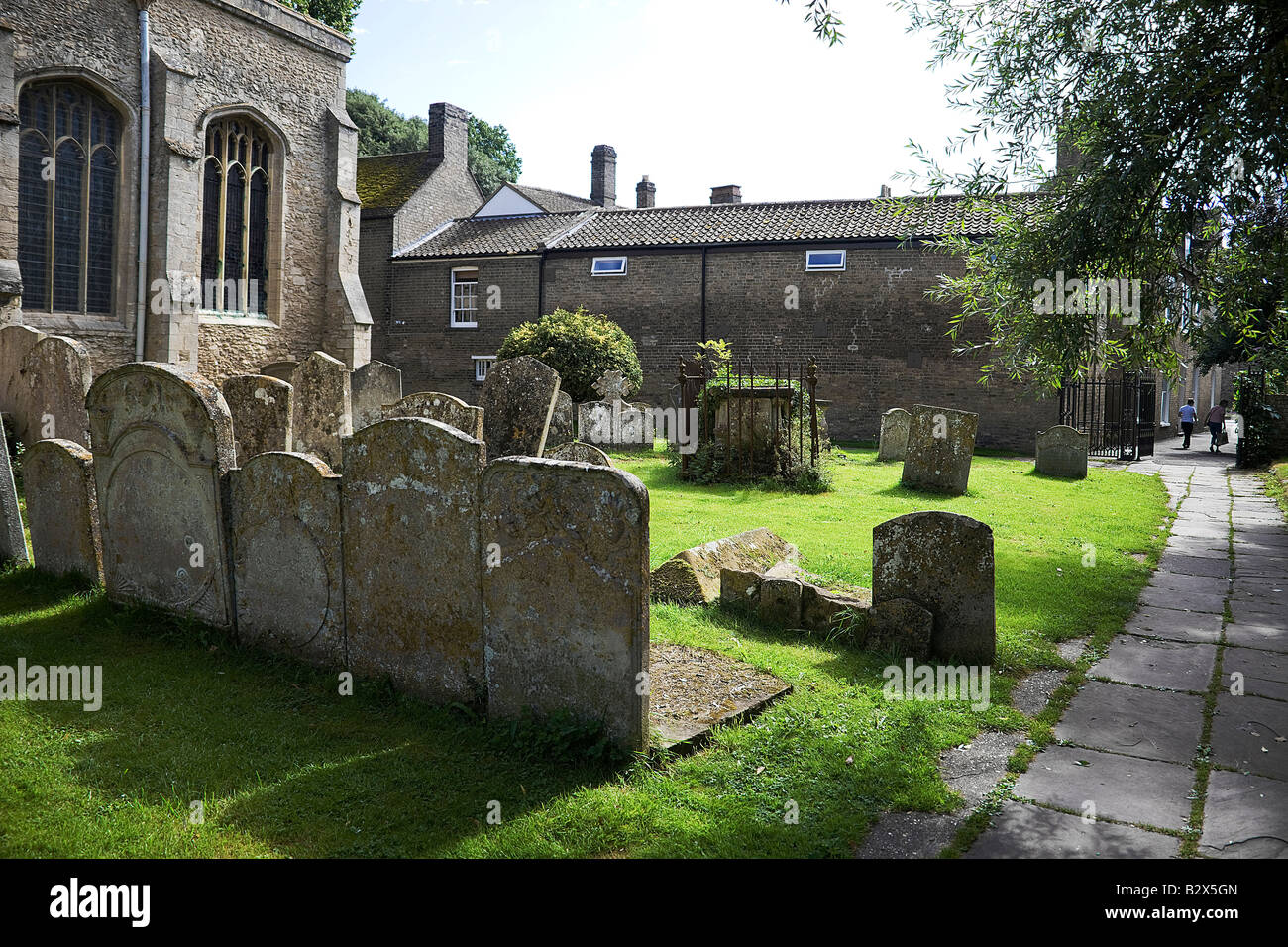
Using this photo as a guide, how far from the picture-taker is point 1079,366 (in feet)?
25.2

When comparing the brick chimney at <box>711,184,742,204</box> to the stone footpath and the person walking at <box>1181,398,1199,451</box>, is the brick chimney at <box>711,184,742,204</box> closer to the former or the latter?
the person walking at <box>1181,398,1199,451</box>

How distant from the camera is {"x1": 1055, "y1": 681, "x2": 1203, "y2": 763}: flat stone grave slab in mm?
4688

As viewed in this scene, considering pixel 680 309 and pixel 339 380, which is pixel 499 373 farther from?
pixel 680 309

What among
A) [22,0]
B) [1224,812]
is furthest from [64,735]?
[22,0]

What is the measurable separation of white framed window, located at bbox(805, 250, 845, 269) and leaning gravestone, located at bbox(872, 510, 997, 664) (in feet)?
72.0

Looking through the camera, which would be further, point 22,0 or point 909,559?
point 22,0

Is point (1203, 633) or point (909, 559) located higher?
point (909, 559)

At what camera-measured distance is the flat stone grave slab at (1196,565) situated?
9016 millimetres

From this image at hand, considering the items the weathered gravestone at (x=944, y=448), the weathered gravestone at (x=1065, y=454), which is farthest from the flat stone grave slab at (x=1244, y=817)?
the weathered gravestone at (x=1065, y=454)

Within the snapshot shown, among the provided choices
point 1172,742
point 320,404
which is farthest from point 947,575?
point 320,404

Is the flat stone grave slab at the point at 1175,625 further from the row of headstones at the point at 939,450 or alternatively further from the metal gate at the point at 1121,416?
the metal gate at the point at 1121,416

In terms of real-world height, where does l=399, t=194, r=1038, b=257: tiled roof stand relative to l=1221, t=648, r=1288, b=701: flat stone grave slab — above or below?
above

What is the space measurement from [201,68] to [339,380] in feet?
35.4

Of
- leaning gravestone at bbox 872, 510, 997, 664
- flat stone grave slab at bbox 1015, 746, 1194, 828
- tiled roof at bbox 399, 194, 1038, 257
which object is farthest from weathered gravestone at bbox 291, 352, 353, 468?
tiled roof at bbox 399, 194, 1038, 257
